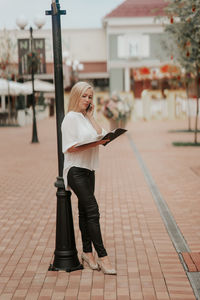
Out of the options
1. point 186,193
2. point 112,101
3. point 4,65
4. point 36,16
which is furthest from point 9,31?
point 186,193

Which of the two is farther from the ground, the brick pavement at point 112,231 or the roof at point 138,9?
the roof at point 138,9

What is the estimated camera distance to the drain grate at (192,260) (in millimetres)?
4735

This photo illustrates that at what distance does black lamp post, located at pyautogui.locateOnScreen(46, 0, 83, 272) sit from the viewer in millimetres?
4770

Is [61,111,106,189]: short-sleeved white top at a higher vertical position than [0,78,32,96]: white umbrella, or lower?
higher

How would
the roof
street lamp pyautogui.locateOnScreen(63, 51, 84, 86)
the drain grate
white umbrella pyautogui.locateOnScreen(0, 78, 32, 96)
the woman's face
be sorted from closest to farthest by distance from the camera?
the woman's face, the drain grate, white umbrella pyautogui.locateOnScreen(0, 78, 32, 96), street lamp pyautogui.locateOnScreen(63, 51, 84, 86), the roof

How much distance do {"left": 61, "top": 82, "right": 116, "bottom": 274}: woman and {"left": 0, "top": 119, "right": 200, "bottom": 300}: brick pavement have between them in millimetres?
405

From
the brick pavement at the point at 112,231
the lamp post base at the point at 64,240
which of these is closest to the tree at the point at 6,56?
the brick pavement at the point at 112,231

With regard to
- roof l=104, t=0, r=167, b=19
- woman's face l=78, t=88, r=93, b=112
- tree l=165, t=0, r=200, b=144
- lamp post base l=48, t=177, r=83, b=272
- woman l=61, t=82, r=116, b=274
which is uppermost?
roof l=104, t=0, r=167, b=19

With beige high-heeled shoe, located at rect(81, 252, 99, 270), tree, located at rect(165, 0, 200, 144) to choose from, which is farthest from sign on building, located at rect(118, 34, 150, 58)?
beige high-heeled shoe, located at rect(81, 252, 99, 270)

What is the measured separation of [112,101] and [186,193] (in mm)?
13576

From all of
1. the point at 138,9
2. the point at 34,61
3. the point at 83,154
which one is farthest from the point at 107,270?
the point at 138,9

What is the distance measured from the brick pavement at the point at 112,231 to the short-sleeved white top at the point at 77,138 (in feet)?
3.00

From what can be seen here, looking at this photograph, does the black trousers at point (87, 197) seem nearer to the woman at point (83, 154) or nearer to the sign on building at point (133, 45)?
the woman at point (83, 154)

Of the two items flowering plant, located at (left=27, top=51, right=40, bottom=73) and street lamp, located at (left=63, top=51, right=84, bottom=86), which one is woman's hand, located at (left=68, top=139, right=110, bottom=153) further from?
street lamp, located at (left=63, top=51, right=84, bottom=86)
